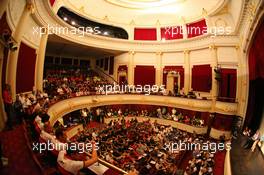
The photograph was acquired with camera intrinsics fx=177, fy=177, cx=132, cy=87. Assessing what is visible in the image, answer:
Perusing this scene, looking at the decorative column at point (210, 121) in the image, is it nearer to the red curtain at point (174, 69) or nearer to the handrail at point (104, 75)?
the red curtain at point (174, 69)

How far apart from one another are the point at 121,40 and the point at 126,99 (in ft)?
13.6

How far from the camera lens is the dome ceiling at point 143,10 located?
9856mm

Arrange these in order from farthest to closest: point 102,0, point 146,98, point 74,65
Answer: point 74,65 → point 146,98 → point 102,0

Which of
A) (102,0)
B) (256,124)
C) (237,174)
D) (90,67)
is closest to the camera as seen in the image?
(237,174)

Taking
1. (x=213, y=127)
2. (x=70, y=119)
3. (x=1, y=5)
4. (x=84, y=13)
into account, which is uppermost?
(x=84, y=13)

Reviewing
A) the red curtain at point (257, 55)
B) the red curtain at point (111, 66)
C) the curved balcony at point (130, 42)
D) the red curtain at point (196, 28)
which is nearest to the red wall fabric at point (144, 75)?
the curved balcony at point (130, 42)

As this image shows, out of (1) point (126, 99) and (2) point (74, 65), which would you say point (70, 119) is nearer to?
(1) point (126, 99)

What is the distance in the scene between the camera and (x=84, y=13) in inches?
419

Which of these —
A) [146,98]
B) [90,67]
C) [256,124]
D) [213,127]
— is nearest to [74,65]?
[90,67]

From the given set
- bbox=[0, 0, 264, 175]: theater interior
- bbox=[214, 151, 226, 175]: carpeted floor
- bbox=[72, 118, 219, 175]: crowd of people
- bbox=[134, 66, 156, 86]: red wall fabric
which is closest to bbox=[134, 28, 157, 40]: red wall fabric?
bbox=[0, 0, 264, 175]: theater interior

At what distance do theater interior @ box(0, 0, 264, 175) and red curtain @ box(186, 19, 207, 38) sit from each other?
6 cm

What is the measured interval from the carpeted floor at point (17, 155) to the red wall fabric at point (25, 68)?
7.48ft

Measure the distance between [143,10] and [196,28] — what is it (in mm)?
3541

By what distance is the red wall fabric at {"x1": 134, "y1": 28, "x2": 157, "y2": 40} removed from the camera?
40.9 ft
